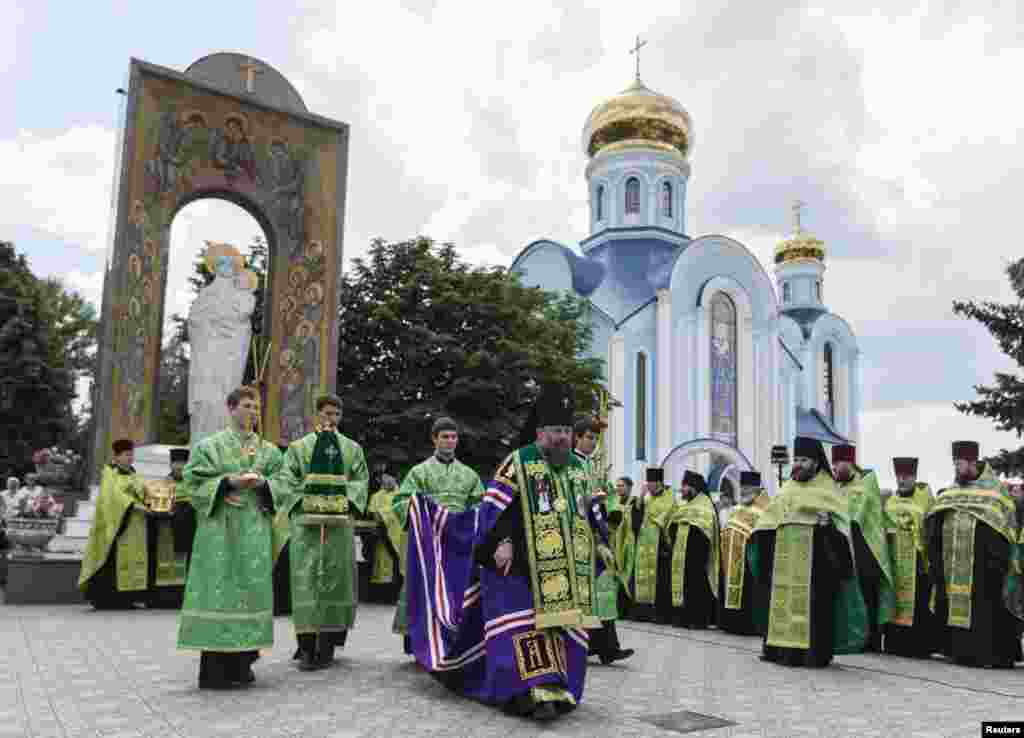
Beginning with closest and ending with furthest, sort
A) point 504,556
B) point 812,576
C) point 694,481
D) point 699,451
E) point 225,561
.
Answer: point 504,556 < point 225,561 < point 812,576 < point 694,481 < point 699,451

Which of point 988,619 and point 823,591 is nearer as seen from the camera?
point 823,591

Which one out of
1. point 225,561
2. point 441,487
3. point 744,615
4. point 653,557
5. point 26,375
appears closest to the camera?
point 225,561

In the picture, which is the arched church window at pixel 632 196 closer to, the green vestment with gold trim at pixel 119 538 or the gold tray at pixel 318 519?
the green vestment with gold trim at pixel 119 538

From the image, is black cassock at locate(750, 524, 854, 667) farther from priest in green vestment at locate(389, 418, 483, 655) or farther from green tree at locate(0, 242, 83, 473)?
green tree at locate(0, 242, 83, 473)

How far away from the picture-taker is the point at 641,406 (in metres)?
31.9

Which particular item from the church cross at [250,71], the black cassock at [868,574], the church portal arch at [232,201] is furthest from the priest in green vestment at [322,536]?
the church cross at [250,71]

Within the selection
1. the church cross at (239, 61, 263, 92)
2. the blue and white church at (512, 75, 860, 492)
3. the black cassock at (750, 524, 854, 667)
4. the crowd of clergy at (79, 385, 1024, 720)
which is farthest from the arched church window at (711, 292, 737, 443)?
the black cassock at (750, 524, 854, 667)

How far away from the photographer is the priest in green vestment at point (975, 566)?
8672mm

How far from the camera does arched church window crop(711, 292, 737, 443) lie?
3316 cm

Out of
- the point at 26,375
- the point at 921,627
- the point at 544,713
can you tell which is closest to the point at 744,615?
the point at 921,627

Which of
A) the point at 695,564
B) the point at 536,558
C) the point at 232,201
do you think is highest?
the point at 232,201

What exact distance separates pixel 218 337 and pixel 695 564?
803 centimetres

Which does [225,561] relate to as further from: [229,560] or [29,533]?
[29,533]

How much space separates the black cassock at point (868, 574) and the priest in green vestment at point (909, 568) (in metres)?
0.18
